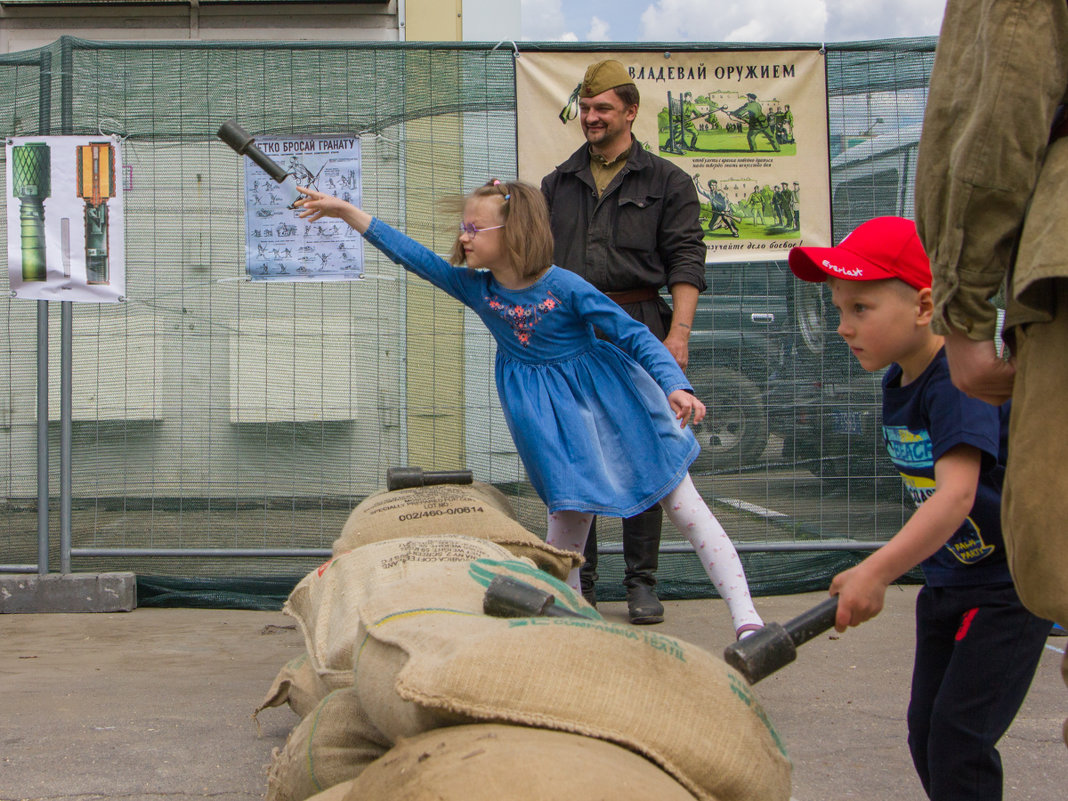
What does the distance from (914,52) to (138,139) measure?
11.5 ft

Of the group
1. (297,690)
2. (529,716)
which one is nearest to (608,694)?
(529,716)

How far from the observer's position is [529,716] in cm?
163

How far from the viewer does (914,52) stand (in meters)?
4.96

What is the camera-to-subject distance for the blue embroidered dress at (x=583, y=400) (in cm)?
350

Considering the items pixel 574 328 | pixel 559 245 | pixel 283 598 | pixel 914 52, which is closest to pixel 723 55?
pixel 914 52

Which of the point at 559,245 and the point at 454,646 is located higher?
the point at 559,245

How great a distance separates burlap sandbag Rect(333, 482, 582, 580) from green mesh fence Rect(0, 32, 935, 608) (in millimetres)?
1522

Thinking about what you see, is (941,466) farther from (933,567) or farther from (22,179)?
(22,179)

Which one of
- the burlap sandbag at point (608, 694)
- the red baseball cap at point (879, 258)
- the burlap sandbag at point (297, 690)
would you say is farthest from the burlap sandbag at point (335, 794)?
the red baseball cap at point (879, 258)

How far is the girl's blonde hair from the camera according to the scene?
11.8 ft

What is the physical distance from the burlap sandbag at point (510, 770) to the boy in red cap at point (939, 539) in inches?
19.8

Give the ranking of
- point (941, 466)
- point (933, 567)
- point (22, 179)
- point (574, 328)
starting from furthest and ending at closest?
1. point (22, 179)
2. point (574, 328)
3. point (933, 567)
4. point (941, 466)

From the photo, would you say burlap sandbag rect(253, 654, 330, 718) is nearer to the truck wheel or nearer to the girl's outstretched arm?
the girl's outstretched arm

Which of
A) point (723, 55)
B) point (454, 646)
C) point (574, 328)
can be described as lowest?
point (454, 646)
